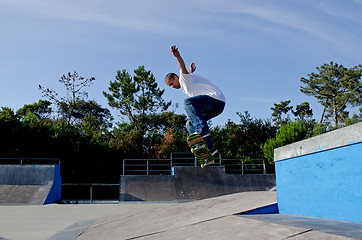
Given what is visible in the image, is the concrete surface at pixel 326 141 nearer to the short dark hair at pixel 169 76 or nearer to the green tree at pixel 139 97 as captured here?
the short dark hair at pixel 169 76

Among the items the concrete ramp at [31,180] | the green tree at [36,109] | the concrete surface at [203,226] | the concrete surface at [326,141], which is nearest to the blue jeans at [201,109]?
the concrete surface at [203,226]

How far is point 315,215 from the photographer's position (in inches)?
166

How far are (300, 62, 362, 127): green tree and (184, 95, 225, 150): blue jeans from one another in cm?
4208

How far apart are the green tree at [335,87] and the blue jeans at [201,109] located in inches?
1657

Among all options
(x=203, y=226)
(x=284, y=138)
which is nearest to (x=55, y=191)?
(x=203, y=226)

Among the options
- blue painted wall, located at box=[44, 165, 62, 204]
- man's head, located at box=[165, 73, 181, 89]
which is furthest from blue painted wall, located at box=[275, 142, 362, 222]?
blue painted wall, located at box=[44, 165, 62, 204]

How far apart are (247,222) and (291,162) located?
185 cm

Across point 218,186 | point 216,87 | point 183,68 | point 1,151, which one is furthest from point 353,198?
point 1,151

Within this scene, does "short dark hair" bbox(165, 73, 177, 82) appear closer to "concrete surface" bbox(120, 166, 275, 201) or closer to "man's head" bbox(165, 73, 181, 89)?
"man's head" bbox(165, 73, 181, 89)

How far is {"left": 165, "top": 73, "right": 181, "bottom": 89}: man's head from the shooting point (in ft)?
15.4

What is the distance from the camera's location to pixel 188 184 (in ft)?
55.8

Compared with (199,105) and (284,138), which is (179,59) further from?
(284,138)

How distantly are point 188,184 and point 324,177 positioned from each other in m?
13.2

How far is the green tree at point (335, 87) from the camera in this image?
42.5 m
